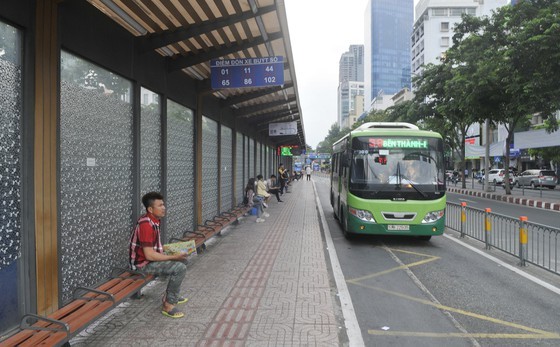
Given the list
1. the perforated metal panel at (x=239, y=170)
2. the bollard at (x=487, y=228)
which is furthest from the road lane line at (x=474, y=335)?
the perforated metal panel at (x=239, y=170)

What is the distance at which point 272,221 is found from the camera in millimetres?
13500

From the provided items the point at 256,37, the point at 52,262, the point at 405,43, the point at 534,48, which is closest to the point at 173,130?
the point at 256,37

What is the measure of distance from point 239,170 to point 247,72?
8.16 metres

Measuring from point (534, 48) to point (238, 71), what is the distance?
13.7 metres

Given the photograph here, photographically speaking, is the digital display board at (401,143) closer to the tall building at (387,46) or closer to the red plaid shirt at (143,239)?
the red plaid shirt at (143,239)

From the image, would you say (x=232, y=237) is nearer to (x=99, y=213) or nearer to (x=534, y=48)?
(x=99, y=213)

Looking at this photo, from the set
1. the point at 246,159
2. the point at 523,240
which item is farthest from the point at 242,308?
the point at 246,159

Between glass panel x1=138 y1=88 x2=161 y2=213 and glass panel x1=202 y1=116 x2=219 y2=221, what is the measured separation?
3.14 meters

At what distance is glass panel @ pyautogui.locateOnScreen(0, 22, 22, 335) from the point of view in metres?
3.82

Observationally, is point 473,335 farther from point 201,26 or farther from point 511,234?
point 511,234

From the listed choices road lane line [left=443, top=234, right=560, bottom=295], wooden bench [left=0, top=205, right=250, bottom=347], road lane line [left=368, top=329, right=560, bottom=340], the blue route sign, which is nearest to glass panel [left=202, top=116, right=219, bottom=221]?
the blue route sign

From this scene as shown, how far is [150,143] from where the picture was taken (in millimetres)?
7270

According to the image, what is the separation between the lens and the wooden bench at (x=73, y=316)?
358cm

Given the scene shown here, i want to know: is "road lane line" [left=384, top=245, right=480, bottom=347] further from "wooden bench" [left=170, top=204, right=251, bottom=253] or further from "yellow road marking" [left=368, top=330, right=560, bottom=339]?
"wooden bench" [left=170, top=204, right=251, bottom=253]
